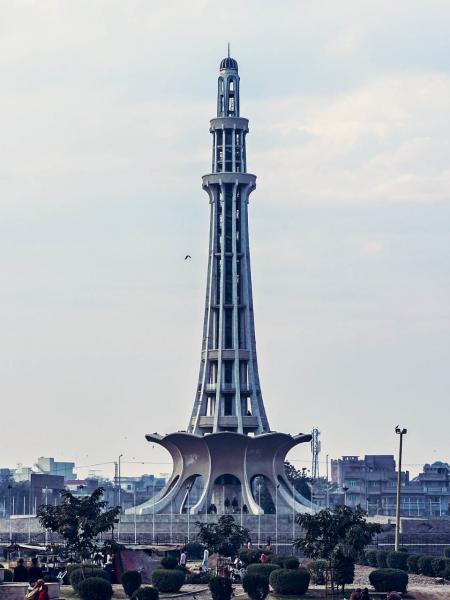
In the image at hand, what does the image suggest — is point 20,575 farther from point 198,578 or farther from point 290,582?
point 198,578

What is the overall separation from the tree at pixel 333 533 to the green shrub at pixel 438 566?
6799 mm

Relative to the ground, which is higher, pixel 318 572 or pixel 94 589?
pixel 318 572

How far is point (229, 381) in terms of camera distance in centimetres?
12975

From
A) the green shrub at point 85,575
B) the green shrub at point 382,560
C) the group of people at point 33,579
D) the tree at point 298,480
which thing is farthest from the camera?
the tree at point 298,480

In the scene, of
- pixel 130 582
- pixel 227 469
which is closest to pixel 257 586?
pixel 130 582

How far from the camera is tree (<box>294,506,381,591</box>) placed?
68062mm

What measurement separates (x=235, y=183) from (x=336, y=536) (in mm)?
62263

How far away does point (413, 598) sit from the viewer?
217 feet

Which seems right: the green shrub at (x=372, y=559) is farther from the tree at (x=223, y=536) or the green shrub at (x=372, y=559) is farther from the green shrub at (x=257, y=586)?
the green shrub at (x=257, y=586)

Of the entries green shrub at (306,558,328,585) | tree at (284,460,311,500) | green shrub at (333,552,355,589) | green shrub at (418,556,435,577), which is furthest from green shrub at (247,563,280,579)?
tree at (284,460,311,500)

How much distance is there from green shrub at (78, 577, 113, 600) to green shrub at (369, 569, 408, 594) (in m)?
11.5

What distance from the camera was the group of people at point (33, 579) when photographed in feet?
148

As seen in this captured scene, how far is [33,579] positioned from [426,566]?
94.0 ft

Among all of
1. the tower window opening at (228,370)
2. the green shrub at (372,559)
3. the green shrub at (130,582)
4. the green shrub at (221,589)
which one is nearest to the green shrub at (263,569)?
the green shrub at (221,589)
